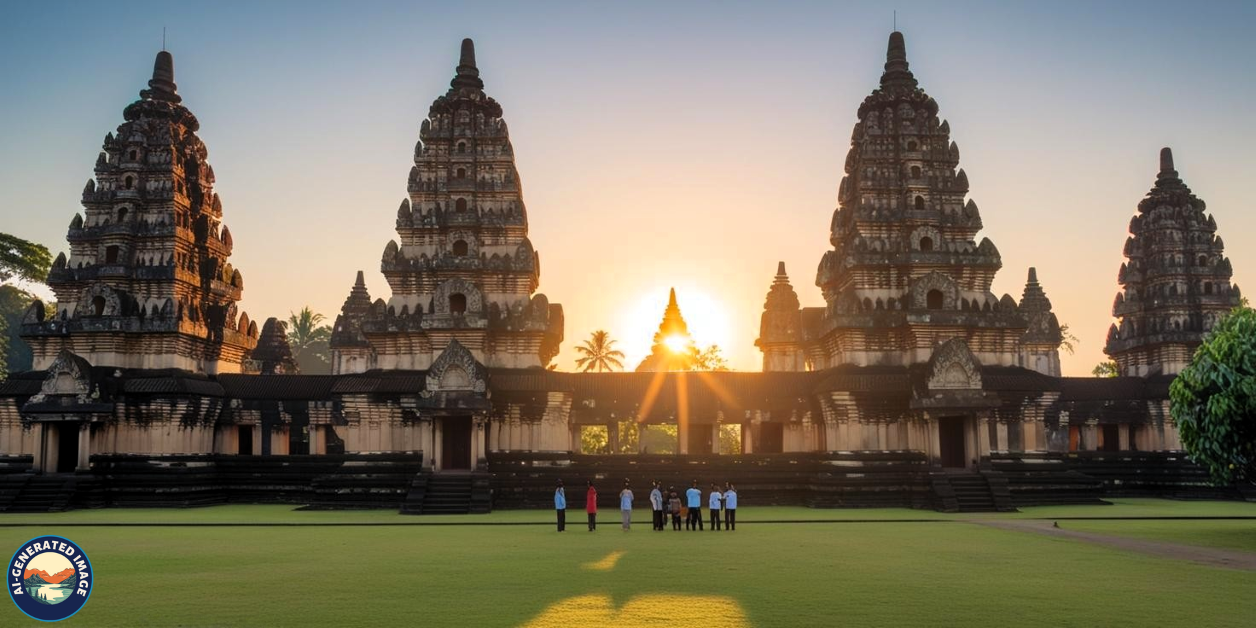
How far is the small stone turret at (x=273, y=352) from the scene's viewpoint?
50031mm

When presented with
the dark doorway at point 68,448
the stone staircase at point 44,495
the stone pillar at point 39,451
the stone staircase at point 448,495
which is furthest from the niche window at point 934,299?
the stone pillar at point 39,451

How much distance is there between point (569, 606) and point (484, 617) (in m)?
1.21

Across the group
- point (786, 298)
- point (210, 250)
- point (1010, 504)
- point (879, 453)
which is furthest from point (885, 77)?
point (210, 250)

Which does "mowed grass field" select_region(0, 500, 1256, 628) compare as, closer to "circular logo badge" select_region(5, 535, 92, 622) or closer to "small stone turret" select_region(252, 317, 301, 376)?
"circular logo badge" select_region(5, 535, 92, 622)

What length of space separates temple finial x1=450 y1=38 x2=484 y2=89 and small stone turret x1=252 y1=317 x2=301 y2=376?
2014 centimetres

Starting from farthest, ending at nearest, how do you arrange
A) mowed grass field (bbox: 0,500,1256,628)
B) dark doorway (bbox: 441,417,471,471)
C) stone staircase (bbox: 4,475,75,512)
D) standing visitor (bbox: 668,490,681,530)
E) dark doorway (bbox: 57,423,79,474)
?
1. dark doorway (bbox: 57,423,79,474)
2. dark doorway (bbox: 441,417,471,471)
3. stone staircase (bbox: 4,475,75,512)
4. standing visitor (bbox: 668,490,681,530)
5. mowed grass field (bbox: 0,500,1256,628)

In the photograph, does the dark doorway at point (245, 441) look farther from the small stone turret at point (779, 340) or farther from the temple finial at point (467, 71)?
the small stone turret at point (779, 340)

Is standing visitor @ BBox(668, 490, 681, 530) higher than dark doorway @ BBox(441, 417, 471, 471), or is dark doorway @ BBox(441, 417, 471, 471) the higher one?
dark doorway @ BBox(441, 417, 471, 471)

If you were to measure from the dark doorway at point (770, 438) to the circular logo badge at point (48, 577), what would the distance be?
93.5 feet

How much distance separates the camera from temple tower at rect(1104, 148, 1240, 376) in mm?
39781

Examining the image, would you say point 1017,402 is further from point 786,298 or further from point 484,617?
point 484,617

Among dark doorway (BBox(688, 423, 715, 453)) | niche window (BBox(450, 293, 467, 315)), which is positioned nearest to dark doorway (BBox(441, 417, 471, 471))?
niche window (BBox(450, 293, 467, 315))

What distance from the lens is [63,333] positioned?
34.7 metres

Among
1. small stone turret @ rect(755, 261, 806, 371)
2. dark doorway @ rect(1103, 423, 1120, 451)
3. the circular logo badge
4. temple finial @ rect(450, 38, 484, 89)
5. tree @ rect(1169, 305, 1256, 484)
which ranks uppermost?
temple finial @ rect(450, 38, 484, 89)
